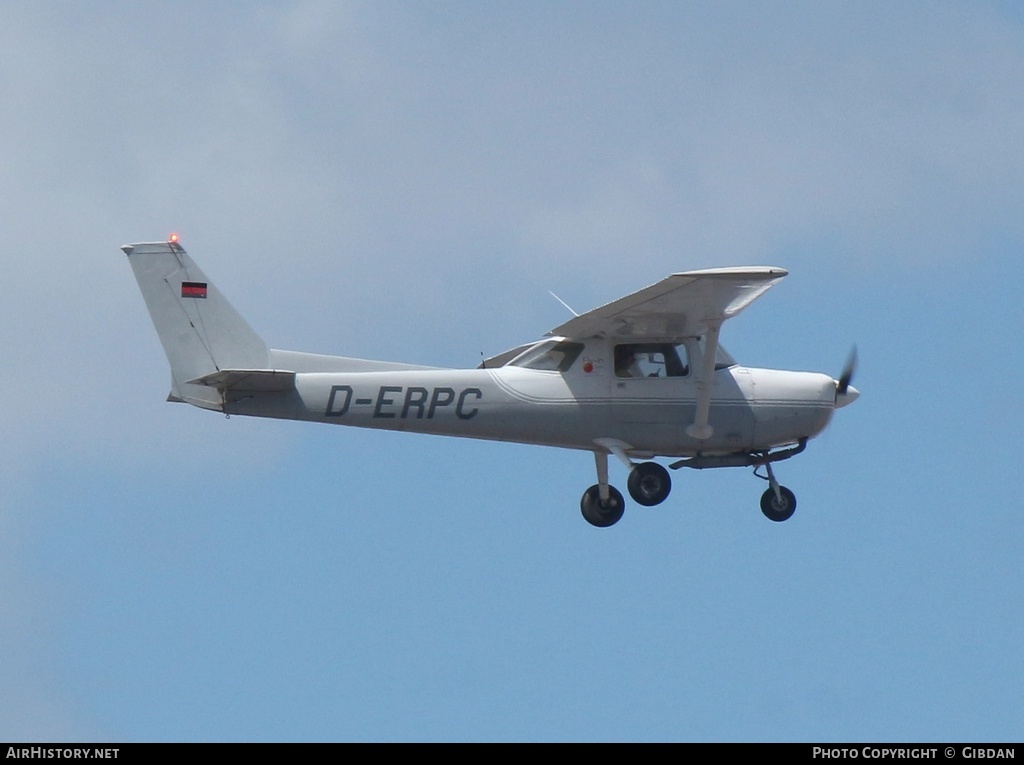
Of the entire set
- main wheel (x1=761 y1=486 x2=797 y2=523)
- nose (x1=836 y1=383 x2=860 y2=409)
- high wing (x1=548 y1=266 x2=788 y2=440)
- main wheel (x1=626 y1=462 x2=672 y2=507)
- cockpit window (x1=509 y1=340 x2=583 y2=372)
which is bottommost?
main wheel (x1=761 y1=486 x2=797 y2=523)

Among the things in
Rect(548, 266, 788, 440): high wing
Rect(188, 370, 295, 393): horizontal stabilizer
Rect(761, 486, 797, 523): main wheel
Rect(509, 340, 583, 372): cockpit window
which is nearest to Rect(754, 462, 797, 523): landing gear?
Rect(761, 486, 797, 523): main wheel

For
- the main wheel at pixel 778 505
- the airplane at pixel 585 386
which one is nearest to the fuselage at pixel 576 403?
the airplane at pixel 585 386

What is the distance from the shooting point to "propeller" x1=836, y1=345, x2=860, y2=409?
82.1 feet

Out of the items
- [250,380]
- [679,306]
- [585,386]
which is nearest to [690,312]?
[679,306]

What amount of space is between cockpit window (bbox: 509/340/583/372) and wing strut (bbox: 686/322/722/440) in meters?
1.56

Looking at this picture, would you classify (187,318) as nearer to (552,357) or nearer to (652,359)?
(552,357)

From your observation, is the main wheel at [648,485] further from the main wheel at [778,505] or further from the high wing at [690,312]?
the main wheel at [778,505]

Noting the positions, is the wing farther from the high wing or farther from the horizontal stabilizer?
the horizontal stabilizer

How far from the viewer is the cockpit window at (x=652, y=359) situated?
79.0ft

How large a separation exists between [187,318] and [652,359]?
18.9 ft

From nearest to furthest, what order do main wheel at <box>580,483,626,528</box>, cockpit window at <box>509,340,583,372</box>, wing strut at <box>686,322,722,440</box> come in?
wing strut at <box>686,322,722,440</box> → cockpit window at <box>509,340,583,372</box> → main wheel at <box>580,483,626,528</box>

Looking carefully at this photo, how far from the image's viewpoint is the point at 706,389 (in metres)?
23.8
